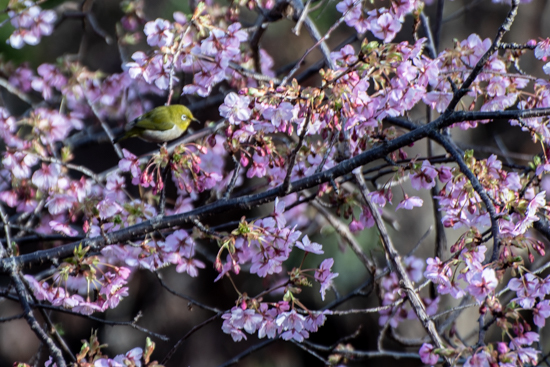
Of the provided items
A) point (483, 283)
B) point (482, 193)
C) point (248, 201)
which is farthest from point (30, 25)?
point (483, 283)

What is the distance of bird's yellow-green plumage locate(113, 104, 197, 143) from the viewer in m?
2.59

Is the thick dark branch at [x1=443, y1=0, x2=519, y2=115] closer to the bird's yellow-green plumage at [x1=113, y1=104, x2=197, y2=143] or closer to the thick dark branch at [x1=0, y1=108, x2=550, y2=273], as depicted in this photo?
the thick dark branch at [x1=0, y1=108, x2=550, y2=273]

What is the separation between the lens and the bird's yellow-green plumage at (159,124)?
8.48 ft

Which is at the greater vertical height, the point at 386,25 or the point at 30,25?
the point at 30,25

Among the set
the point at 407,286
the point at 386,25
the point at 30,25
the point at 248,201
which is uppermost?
the point at 30,25

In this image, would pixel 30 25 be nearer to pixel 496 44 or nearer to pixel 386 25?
pixel 386 25

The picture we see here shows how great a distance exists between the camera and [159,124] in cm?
259

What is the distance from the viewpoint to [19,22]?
2.58 metres

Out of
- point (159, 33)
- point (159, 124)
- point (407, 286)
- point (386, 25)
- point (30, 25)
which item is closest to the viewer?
point (407, 286)

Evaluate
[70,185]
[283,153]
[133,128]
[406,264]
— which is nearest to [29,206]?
[70,185]

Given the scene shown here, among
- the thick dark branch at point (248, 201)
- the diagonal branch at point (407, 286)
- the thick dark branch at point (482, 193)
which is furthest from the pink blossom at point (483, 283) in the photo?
the thick dark branch at point (248, 201)

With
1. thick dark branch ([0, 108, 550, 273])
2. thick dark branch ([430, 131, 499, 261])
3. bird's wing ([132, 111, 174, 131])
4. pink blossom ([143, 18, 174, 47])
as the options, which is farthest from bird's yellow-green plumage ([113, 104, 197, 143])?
thick dark branch ([430, 131, 499, 261])

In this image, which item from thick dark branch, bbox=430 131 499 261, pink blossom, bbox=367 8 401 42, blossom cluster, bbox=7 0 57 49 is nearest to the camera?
thick dark branch, bbox=430 131 499 261

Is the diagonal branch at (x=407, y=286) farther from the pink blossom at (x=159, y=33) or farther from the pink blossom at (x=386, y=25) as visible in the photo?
the pink blossom at (x=159, y=33)
